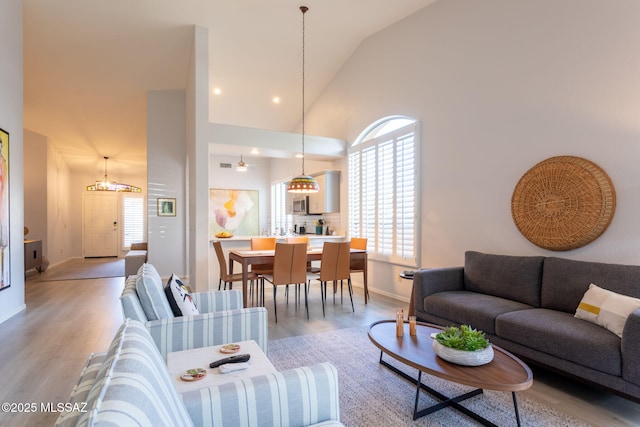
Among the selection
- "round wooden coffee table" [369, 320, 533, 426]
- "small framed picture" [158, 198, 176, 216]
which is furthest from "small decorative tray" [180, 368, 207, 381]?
"small framed picture" [158, 198, 176, 216]

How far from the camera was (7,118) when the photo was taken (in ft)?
13.4

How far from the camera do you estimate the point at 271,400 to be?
1.28m

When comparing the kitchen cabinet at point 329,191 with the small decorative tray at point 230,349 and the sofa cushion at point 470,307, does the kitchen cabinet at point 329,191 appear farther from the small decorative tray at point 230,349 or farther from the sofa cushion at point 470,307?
the small decorative tray at point 230,349

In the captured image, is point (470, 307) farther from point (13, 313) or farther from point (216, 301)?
point (13, 313)

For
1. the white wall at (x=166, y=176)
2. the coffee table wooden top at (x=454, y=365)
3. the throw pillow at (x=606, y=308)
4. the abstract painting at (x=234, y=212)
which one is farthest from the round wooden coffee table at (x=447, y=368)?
the abstract painting at (x=234, y=212)

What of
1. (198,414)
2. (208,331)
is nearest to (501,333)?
(208,331)

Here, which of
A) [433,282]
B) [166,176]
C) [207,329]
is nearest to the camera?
[207,329]

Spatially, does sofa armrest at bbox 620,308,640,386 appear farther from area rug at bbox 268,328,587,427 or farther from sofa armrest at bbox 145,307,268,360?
sofa armrest at bbox 145,307,268,360

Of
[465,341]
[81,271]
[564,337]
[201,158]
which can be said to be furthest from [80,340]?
[81,271]

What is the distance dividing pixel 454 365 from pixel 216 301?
5.85ft

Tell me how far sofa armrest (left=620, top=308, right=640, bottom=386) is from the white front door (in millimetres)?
12694

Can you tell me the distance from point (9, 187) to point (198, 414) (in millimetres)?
4528

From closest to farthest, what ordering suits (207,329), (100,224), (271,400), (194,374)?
(271,400) < (194,374) < (207,329) < (100,224)

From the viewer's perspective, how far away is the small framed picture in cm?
711
